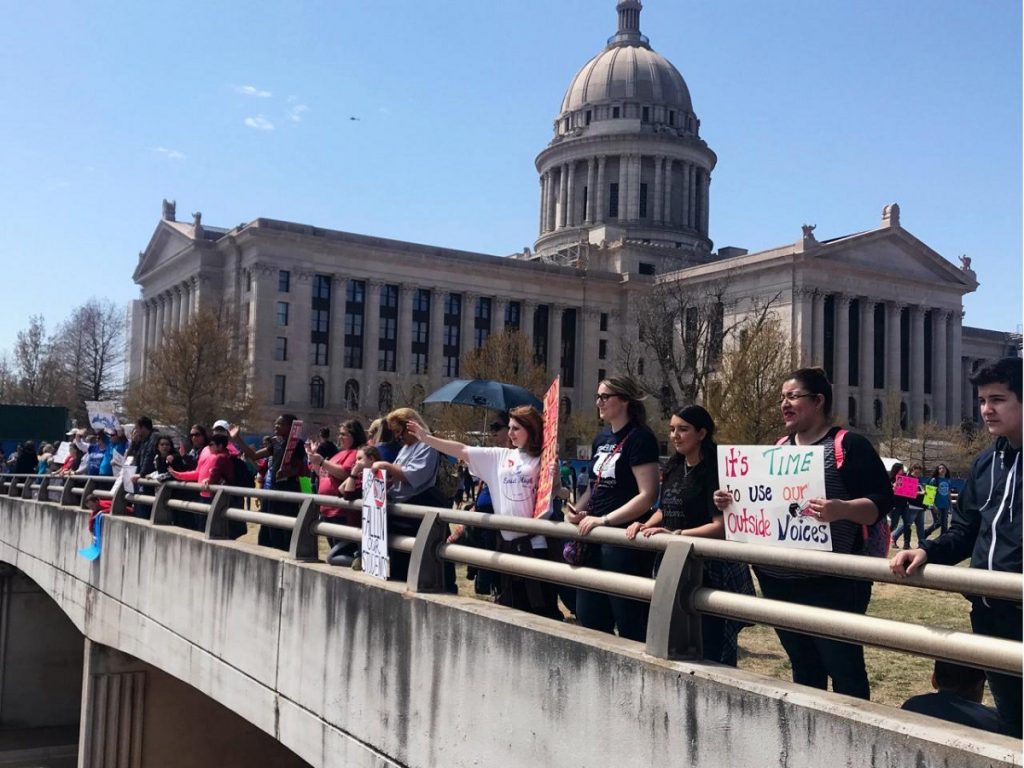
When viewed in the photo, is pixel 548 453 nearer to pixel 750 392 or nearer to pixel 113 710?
pixel 113 710

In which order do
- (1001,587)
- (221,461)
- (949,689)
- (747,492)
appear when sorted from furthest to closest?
(221,461) → (747,492) → (949,689) → (1001,587)

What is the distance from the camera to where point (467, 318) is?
94.8 m

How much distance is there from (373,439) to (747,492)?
476 cm

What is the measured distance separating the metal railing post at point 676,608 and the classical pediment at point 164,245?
8879cm

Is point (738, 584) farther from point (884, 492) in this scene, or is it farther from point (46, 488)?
point (46, 488)

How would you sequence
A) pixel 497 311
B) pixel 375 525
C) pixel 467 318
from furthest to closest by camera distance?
pixel 497 311
pixel 467 318
pixel 375 525

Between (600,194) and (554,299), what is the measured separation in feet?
67.9

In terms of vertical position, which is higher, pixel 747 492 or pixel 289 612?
pixel 747 492

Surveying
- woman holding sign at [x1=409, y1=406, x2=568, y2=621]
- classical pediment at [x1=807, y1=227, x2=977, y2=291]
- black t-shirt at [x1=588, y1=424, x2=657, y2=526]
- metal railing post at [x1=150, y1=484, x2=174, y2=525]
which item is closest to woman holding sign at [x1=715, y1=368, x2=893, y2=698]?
black t-shirt at [x1=588, y1=424, x2=657, y2=526]

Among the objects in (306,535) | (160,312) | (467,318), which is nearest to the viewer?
(306,535)

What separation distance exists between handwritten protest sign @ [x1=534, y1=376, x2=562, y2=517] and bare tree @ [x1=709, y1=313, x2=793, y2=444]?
31469 mm

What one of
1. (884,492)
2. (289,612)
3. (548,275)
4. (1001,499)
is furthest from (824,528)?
(548,275)

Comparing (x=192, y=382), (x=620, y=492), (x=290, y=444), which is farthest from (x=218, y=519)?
(x=192, y=382)

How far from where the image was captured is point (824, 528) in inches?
208
